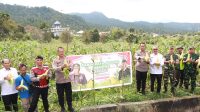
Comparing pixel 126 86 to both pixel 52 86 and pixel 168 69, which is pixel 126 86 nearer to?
pixel 168 69

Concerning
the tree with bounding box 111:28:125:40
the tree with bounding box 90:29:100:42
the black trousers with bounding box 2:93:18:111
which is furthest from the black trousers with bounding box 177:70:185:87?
the tree with bounding box 90:29:100:42

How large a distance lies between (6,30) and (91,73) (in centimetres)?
2721

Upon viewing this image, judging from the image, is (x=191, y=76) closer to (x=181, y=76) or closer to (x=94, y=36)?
(x=181, y=76)

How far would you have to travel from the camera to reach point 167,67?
9367mm

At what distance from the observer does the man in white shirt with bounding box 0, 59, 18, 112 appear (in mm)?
6969

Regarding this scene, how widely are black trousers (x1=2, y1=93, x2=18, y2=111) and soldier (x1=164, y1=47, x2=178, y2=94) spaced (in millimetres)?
4451

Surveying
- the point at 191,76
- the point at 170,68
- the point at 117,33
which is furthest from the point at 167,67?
the point at 117,33

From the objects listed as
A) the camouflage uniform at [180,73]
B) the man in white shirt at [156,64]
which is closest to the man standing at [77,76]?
the man in white shirt at [156,64]

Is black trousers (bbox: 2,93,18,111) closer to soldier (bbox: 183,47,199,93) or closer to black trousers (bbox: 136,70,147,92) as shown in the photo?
black trousers (bbox: 136,70,147,92)

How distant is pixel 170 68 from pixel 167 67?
10 centimetres

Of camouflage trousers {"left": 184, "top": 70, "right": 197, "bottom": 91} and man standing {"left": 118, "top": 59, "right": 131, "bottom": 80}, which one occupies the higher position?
man standing {"left": 118, "top": 59, "right": 131, "bottom": 80}

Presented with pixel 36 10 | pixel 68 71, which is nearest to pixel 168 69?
pixel 68 71

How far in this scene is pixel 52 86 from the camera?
30.6 feet

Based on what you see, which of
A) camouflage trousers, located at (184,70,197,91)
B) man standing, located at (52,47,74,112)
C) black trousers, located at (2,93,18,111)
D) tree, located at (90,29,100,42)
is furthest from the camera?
tree, located at (90,29,100,42)
